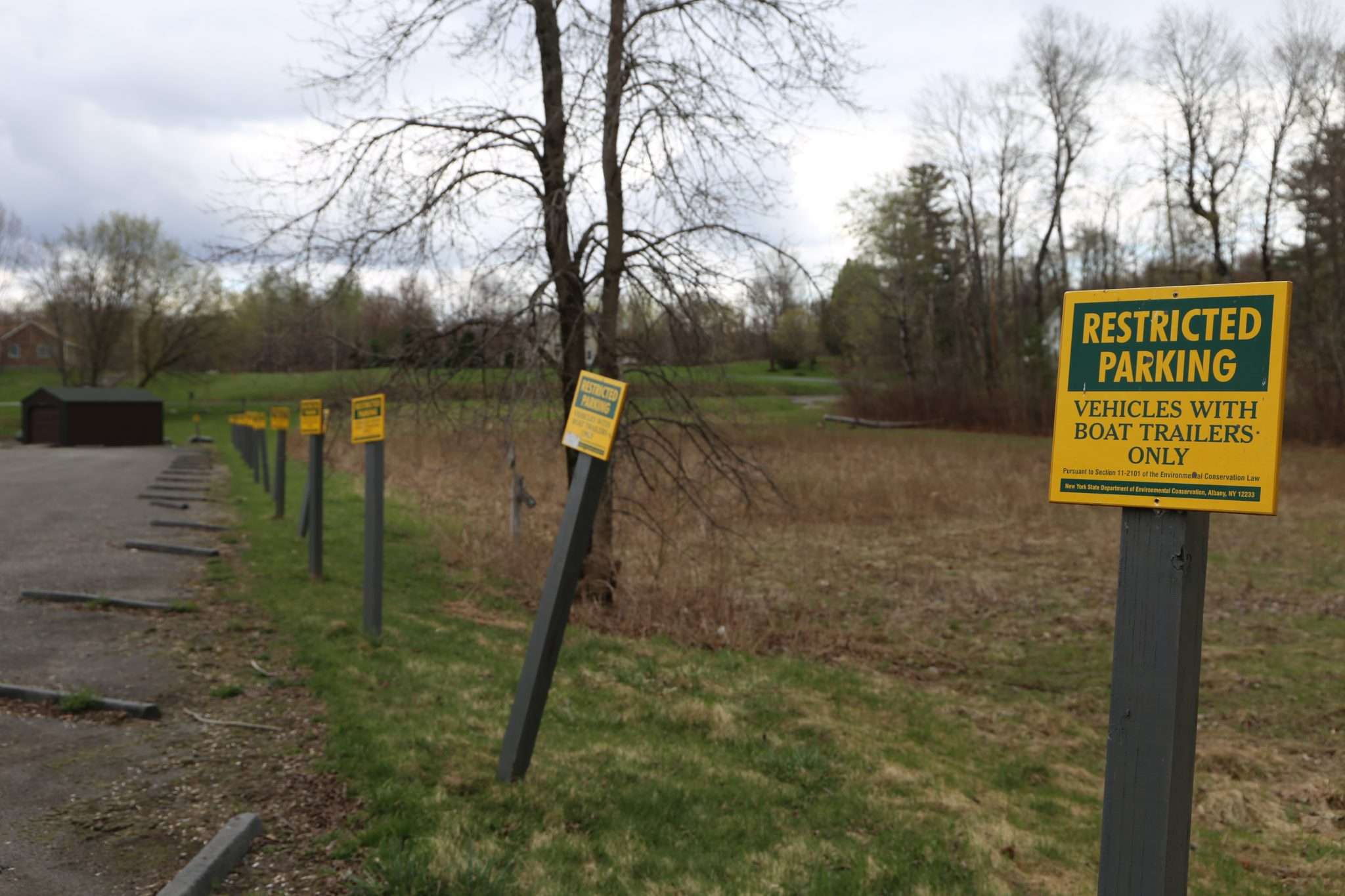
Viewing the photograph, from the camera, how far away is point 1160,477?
9.61ft

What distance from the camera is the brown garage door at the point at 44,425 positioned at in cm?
5091

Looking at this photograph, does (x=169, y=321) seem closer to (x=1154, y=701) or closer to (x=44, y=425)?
(x=44, y=425)

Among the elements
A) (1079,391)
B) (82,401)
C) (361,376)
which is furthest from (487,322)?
(82,401)

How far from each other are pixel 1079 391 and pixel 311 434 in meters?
9.55

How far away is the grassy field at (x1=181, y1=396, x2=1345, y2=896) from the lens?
5039mm

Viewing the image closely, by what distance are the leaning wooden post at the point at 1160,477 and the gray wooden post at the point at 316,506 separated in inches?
355

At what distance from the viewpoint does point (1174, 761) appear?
294 cm

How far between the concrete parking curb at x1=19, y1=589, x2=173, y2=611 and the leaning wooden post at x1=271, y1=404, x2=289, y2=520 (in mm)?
6616

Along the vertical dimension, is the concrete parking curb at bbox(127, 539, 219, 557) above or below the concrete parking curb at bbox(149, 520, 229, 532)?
above

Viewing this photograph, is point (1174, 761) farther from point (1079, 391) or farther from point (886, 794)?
point (886, 794)

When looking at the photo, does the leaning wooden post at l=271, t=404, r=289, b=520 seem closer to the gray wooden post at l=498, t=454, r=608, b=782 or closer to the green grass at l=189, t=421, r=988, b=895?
the green grass at l=189, t=421, r=988, b=895

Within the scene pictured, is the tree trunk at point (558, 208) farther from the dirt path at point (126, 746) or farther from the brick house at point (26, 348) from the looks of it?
the brick house at point (26, 348)

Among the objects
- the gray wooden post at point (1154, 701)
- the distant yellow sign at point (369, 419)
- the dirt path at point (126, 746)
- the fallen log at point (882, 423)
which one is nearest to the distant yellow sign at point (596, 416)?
the dirt path at point (126, 746)

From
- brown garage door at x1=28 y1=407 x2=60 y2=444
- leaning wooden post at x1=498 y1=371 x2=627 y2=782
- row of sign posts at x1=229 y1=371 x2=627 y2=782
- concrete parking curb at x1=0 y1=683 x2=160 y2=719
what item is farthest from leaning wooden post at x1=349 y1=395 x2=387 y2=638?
brown garage door at x1=28 y1=407 x2=60 y2=444
